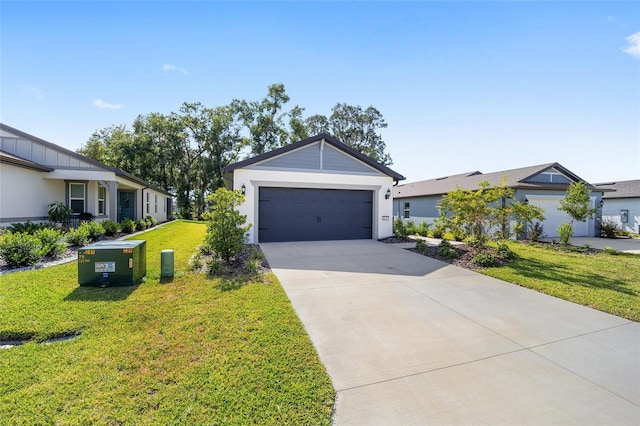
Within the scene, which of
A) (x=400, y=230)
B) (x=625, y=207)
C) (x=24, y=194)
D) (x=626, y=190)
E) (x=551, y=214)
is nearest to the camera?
(x=24, y=194)

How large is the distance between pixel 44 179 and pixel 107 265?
11107mm

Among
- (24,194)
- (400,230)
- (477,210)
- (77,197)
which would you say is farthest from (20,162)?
(477,210)

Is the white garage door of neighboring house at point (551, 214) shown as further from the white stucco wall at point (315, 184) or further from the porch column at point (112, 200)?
the porch column at point (112, 200)

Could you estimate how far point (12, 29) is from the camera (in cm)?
780

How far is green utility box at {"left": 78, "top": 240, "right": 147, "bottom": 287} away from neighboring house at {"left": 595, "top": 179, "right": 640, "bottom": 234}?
2713 cm

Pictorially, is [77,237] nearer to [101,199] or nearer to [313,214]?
A: [101,199]

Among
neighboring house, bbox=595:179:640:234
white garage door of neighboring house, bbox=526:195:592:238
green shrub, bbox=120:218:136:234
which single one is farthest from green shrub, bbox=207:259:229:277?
neighboring house, bbox=595:179:640:234


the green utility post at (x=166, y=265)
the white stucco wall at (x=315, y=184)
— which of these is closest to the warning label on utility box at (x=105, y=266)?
the green utility post at (x=166, y=265)

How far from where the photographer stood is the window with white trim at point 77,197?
45.8ft

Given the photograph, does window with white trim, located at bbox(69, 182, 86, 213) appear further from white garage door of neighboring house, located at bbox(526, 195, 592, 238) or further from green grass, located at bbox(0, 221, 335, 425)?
white garage door of neighboring house, located at bbox(526, 195, 592, 238)

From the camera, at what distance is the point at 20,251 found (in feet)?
22.5

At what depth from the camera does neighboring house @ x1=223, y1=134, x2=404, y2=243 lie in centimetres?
1159

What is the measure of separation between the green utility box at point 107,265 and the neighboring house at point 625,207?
27134 millimetres

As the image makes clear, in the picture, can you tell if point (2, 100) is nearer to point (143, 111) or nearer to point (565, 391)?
point (565, 391)
